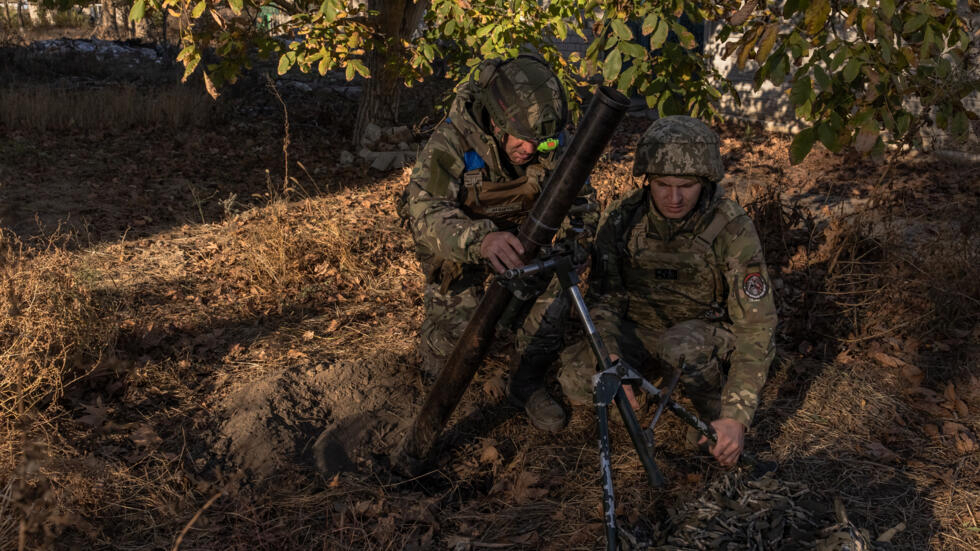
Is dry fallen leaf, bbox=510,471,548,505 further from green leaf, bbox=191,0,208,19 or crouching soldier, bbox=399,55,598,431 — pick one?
green leaf, bbox=191,0,208,19

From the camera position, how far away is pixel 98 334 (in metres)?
4.04

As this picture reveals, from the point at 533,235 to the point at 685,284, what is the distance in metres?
1.34

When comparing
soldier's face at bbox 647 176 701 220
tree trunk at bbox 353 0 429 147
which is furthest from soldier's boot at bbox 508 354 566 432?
tree trunk at bbox 353 0 429 147

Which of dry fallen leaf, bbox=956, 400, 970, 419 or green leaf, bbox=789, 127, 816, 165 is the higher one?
green leaf, bbox=789, 127, 816, 165

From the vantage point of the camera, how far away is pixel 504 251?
2.54 meters

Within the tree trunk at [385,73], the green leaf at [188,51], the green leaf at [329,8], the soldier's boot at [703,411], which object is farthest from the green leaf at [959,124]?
the tree trunk at [385,73]

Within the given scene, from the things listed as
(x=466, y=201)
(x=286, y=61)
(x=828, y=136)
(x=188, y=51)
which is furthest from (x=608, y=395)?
(x=188, y=51)

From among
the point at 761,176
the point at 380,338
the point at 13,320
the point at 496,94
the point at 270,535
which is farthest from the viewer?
the point at 761,176

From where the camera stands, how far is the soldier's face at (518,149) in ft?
10.8

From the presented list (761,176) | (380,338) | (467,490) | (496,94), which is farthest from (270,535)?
(761,176)

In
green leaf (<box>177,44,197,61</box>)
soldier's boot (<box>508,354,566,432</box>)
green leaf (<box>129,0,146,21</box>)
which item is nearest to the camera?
soldier's boot (<box>508,354,566,432</box>)

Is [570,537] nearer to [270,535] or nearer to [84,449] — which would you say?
[270,535]

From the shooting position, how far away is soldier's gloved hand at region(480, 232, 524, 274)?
249 cm

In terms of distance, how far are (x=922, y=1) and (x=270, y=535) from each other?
3672 millimetres
